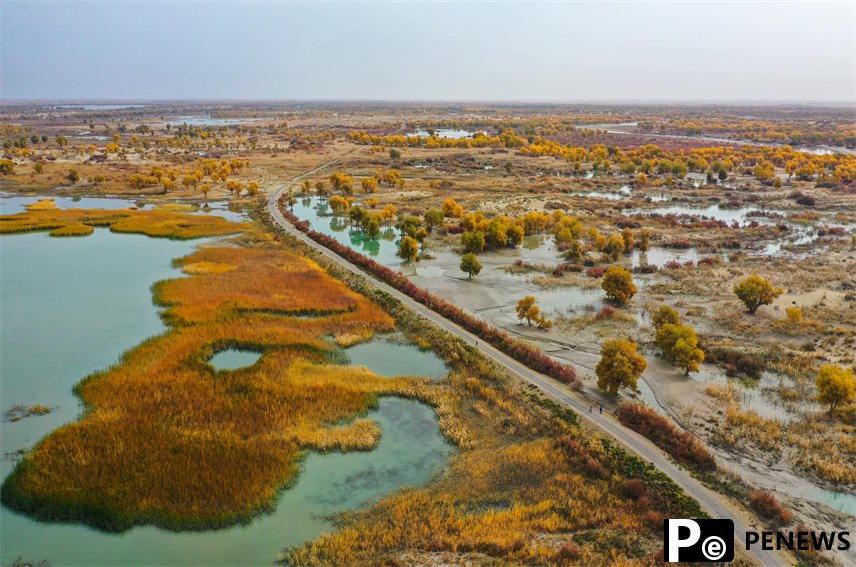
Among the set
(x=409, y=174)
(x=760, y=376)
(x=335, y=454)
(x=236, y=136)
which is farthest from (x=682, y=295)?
(x=236, y=136)

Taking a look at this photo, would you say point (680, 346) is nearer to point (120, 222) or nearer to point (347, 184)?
point (120, 222)

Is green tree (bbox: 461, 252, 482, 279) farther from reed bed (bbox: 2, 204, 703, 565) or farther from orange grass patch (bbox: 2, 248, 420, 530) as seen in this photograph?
reed bed (bbox: 2, 204, 703, 565)

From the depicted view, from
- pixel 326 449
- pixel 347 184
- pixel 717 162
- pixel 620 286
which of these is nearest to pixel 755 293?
pixel 620 286

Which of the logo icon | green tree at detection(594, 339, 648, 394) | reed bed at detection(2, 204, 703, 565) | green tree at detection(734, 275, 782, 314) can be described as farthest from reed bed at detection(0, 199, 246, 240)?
the logo icon

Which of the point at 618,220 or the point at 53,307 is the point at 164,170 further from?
the point at 618,220

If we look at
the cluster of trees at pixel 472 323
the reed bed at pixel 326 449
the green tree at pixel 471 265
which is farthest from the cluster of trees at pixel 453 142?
the reed bed at pixel 326 449

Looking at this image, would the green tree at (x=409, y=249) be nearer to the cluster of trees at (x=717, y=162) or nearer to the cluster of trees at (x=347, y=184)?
the cluster of trees at (x=347, y=184)
